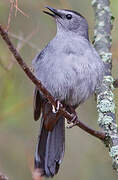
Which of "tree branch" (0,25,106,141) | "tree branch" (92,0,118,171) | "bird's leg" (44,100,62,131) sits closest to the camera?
"tree branch" (0,25,106,141)

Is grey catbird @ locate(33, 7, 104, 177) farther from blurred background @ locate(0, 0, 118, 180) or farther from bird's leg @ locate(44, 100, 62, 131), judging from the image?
blurred background @ locate(0, 0, 118, 180)

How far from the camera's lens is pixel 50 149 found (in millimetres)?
4918

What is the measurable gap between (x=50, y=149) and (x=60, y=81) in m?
0.88

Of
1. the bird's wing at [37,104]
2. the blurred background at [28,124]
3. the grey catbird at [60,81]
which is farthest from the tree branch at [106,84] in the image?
the bird's wing at [37,104]

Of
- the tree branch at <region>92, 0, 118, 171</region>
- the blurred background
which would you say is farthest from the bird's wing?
the tree branch at <region>92, 0, 118, 171</region>

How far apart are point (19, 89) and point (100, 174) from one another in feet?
5.11

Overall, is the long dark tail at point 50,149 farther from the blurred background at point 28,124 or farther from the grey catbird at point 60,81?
the blurred background at point 28,124

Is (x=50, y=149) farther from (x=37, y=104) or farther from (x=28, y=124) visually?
(x=28, y=124)

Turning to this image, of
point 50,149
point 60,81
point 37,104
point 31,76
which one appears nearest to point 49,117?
point 37,104

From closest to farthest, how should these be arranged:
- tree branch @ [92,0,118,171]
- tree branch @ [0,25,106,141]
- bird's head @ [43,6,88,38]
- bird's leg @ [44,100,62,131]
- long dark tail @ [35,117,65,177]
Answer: tree branch @ [0,25,106,141], tree branch @ [92,0,118,171], long dark tail @ [35,117,65,177], bird's leg @ [44,100,62,131], bird's head @ [43,6,88,38]

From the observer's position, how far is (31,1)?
6070 millimetres

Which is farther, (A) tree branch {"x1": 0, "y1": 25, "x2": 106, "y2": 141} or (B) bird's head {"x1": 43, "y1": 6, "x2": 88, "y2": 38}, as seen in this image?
(B) bird's head {"x1": 43, "y1": 6, "x2": 88, "y2": 38}

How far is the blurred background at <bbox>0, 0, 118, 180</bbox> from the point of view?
5.42 m

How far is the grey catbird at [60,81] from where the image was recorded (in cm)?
456
